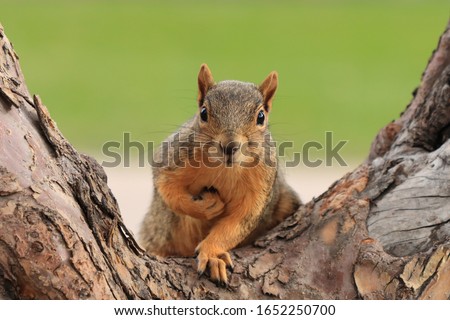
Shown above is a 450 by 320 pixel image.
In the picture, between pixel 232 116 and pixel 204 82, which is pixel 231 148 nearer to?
pixel 232 116

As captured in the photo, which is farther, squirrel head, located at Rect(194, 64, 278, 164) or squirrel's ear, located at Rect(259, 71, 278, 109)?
squirrel's ear, located at Rect(259, 71, 278, 109)

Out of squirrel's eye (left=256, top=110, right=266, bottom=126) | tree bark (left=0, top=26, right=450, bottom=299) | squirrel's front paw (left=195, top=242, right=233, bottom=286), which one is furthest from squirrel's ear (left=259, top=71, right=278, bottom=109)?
squirrel's front paw (left=195, top=242, right=233, bottom=286)

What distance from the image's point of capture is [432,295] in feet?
5.41

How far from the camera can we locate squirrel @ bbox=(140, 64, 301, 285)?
1.95 metres

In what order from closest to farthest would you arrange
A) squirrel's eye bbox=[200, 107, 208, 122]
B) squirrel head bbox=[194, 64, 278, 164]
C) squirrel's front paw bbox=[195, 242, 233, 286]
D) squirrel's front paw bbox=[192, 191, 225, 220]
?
squirrel's front paw bbox=[195, 242, 233, 286], squirrel head bbox=[194, 64, 278, 164], squirrel's eye bbox=[200, 107, 208, 122], squirrel's front paw bbox=[192, 191, 225, 220]

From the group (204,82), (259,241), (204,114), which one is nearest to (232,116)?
(204,114)

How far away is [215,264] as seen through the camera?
1.74 m

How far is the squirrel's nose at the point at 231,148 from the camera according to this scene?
1.81 m

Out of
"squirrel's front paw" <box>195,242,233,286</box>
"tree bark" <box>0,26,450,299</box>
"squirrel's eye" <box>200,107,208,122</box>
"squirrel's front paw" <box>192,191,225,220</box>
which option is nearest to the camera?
"tree bark" <box>0,26,450,299</box>

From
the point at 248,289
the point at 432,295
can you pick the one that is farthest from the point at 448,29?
the point at 248,289

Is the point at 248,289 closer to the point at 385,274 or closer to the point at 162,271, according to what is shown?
the point at 162,271

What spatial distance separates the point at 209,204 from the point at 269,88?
388mm

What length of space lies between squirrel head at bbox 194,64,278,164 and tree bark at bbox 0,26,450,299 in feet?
0.79

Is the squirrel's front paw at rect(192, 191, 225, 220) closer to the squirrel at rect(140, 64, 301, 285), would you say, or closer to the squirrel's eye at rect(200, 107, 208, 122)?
the squirrel at rect(140, 64, 301, 285)
